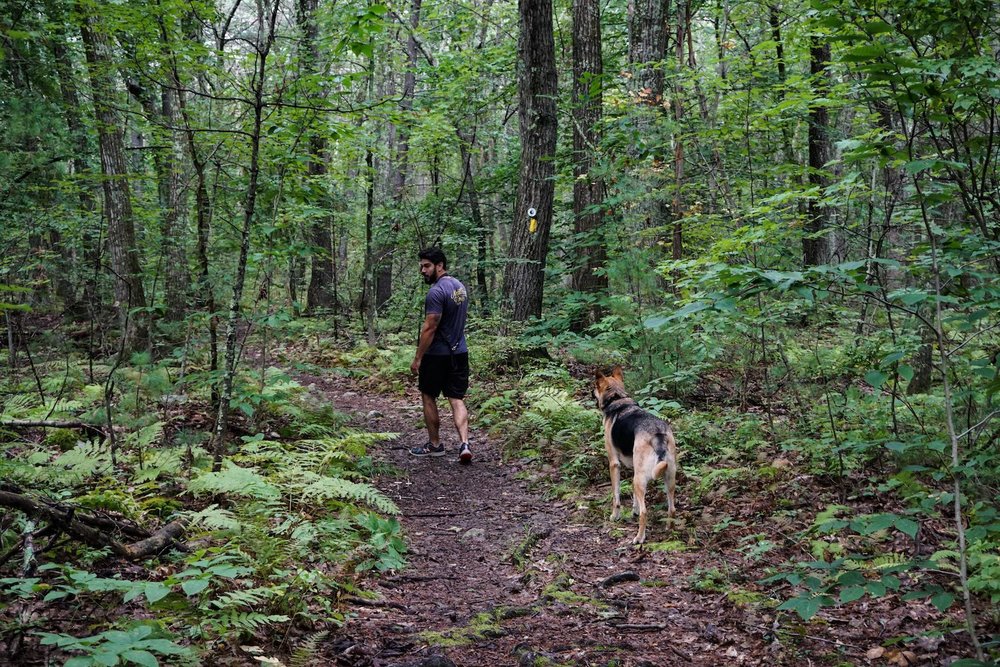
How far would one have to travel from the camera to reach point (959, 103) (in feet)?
11.1

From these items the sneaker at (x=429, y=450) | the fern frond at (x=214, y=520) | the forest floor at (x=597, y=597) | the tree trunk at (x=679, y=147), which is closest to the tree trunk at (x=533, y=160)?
the tree trunk at (x=679, y=147)

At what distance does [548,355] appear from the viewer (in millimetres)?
11484

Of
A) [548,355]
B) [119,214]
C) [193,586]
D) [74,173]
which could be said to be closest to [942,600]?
[193,586]

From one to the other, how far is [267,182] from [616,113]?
8.01 metres

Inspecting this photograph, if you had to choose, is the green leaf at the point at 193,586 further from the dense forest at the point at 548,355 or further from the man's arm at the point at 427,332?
the man's arm at the point at 427,332

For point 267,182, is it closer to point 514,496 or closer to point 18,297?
point 514,496

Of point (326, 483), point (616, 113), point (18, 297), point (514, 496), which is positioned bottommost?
point (514, 496)

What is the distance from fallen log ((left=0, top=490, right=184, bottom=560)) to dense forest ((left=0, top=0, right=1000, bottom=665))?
20 mm

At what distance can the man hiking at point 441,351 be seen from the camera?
26.0 ft

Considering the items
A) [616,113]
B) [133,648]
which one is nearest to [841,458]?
[133,648]

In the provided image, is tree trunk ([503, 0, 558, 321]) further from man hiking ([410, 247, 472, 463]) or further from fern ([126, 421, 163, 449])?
fern ([126, 421, 163, 449])

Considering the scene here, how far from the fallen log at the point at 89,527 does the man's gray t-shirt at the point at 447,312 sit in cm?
425

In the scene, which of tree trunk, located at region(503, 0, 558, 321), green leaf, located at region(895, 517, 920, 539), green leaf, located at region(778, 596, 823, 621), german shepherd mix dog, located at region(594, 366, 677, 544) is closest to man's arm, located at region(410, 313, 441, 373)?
german shepherd mix dog, located at region(594, 366, 677, 544)

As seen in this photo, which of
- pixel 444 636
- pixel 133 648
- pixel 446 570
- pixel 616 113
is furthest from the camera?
pixel 616 113
